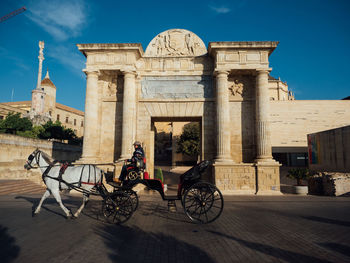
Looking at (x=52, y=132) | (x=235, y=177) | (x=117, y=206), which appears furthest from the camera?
(x=52, y=132)

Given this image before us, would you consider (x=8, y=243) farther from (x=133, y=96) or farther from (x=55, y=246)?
(x=133, y=96)

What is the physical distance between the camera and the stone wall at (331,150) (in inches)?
511

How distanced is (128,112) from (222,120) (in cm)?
513

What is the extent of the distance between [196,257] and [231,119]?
945cm

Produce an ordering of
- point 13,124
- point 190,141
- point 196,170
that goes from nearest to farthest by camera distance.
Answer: point 196,170 → point 13,124 → point 190,141

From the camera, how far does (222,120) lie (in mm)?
11422

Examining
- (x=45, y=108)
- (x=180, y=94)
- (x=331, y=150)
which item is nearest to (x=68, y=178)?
(x=180, y=94)

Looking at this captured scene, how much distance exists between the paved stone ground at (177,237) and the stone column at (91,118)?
4.67 m

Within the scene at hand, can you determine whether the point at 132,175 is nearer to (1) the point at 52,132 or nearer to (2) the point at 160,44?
(2) the point at 160,44

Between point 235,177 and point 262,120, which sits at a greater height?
point 262,120

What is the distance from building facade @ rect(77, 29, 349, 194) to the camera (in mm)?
11594

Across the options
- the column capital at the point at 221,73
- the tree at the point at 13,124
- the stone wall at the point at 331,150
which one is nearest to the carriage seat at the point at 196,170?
the column capital at the point at 221,73

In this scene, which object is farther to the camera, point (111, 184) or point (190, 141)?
point (190, 141)

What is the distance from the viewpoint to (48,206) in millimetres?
Result: 8062
